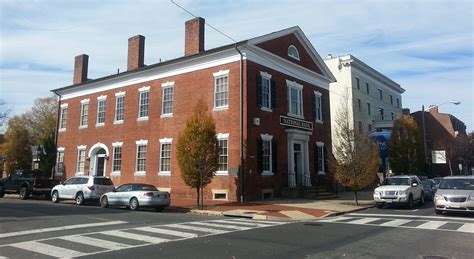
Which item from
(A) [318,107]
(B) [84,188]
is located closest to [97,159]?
(B) [84,188]

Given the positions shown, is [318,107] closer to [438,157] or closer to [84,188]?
[84,188]

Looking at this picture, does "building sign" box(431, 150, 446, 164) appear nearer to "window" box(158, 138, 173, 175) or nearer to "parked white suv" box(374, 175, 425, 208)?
"parked white suv" box(374, 175, 425, 208)

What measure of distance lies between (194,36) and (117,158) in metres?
11.1

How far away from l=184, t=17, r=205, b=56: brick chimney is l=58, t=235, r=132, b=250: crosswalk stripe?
1929 centimetres

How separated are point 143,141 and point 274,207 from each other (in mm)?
12746

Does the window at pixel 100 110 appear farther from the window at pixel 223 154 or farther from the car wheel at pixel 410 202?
the car wheel at pixel 410 202

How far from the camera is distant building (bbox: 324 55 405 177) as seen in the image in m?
45.1

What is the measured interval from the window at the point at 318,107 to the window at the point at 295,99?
82.7 inches

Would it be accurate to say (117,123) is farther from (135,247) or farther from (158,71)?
(135,247)

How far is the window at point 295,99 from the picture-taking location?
28.3 metres

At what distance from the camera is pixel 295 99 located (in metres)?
28.9

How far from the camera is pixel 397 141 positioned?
116ft

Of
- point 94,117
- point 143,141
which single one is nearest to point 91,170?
point 94,117

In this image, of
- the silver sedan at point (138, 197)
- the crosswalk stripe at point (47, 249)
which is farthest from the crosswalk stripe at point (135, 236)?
the silver sedan at point (138, 197)
